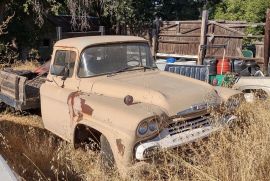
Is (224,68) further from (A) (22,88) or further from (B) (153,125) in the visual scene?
(B) (153,125)

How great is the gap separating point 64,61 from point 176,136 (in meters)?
2.46

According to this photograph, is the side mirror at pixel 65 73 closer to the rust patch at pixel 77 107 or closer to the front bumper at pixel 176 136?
the rust patch at pixel 77 107

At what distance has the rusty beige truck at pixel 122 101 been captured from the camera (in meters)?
4.25

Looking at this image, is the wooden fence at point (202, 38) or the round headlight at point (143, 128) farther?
the wooden fence at point (202, 38)

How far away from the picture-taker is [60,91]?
228 inches

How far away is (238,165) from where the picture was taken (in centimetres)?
382

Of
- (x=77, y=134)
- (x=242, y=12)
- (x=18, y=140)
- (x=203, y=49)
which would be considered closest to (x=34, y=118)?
(x=18, y=140)

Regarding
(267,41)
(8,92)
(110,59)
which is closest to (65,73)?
(110,59)

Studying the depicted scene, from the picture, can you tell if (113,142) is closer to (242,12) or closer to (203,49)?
(203,49)

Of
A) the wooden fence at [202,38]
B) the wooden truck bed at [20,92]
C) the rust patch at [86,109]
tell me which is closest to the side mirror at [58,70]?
the rust patch at [86,109]

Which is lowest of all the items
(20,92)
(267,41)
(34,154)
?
(34,154)

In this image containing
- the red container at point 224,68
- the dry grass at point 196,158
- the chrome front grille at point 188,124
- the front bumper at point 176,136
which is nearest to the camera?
the dry grass at point 196,158

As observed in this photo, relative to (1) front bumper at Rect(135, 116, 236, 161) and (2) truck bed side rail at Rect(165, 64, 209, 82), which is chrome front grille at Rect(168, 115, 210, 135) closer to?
(1) front bumper at Rect(135, 116, 236, 161)

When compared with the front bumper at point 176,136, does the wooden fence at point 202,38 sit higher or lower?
higher
